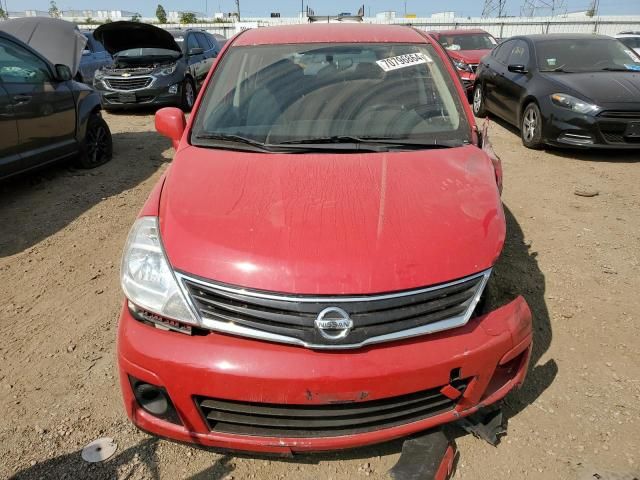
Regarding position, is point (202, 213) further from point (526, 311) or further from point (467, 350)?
point (526, 311)

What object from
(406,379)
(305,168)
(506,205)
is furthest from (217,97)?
(506,205)

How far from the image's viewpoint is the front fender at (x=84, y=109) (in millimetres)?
6016

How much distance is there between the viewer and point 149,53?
1006cm

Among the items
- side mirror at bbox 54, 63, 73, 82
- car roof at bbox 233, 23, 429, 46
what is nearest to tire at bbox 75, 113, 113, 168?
side mirror at bbox 54, 63, 73, 82

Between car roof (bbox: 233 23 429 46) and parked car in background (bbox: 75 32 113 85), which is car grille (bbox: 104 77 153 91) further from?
car roof (bbox: 233 23 429 46)

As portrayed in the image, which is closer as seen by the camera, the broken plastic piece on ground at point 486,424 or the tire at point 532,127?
the broken plastic piece on ground at point 486,424

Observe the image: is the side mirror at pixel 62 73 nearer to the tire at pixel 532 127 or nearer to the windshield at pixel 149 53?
the windshield at pixel 149 53

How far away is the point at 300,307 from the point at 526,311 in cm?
98

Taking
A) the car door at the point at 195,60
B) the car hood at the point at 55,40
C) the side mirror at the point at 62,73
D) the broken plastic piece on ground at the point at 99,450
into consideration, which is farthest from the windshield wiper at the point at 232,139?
the car door at the point at 195,60

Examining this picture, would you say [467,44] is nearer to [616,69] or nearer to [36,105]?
[616,69]

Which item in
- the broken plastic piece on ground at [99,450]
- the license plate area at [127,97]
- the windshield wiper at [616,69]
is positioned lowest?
the broken plastic piece on ground at [99,450]

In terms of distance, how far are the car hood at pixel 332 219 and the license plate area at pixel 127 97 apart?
7.68m

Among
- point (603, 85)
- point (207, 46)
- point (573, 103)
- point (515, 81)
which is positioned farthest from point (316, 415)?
point (207, 46)

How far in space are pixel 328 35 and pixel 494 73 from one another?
6.13 m
